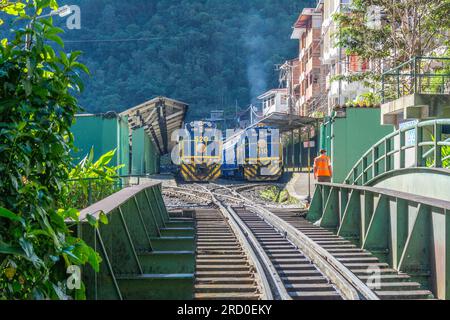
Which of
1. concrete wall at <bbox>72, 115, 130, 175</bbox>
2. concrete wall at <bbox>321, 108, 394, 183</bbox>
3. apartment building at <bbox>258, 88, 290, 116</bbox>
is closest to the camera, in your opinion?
concrete wall at <bbox>72, 115, 130, 175</bbox>

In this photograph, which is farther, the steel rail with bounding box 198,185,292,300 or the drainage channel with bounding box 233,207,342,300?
the drainage channel with bounding box 233,207,342,300

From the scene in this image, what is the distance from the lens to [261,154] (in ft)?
104

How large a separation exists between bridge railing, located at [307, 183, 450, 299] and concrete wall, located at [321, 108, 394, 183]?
334 inches

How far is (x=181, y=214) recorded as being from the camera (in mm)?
14836

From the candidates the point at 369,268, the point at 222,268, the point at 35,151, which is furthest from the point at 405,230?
the point at 35,151

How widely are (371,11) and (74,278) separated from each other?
1889 centimetres

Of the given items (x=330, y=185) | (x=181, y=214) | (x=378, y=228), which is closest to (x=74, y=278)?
(x=378, y=228)

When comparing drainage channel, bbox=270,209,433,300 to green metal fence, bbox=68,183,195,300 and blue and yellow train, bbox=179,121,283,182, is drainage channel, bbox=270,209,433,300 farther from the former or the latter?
blue and yellow train, bbox=179,121,283,182

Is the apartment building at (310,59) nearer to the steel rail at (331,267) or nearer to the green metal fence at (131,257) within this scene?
the steel rail at (331,267)

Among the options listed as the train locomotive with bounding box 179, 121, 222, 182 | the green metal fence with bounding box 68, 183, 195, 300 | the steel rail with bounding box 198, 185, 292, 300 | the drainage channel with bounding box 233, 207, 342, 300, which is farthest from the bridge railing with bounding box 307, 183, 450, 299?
the train locomotive with bounding box 179, 121, 222, 182

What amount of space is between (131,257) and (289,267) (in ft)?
8.99

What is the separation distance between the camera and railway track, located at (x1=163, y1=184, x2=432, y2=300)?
6898mm

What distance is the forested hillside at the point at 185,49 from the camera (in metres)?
76.7
